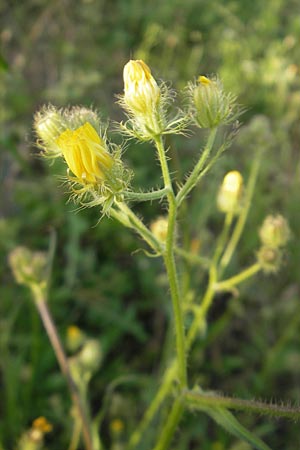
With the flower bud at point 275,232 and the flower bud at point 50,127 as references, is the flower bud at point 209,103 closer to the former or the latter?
the flower bud at point 50,127

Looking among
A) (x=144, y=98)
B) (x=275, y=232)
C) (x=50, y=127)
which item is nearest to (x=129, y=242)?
(x=275, y=232)

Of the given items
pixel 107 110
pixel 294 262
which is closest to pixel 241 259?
pixel 294 262

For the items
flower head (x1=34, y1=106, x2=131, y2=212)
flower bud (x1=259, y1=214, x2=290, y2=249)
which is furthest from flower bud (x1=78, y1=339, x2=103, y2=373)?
flower head (x1=34, y1=106, x2=131, y2=212)

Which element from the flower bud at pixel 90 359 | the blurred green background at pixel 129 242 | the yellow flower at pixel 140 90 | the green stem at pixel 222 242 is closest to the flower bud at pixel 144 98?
the yellow flower at pixel 140 90

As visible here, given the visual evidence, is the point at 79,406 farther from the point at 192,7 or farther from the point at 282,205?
the point at 192,7

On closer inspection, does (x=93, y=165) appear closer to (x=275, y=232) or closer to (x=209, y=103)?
(x=209, y=103)

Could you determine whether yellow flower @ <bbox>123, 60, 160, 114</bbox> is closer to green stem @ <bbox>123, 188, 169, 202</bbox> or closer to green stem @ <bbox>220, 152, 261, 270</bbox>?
green stem @ <bbox>123, 188, 169, 202</bbox>
